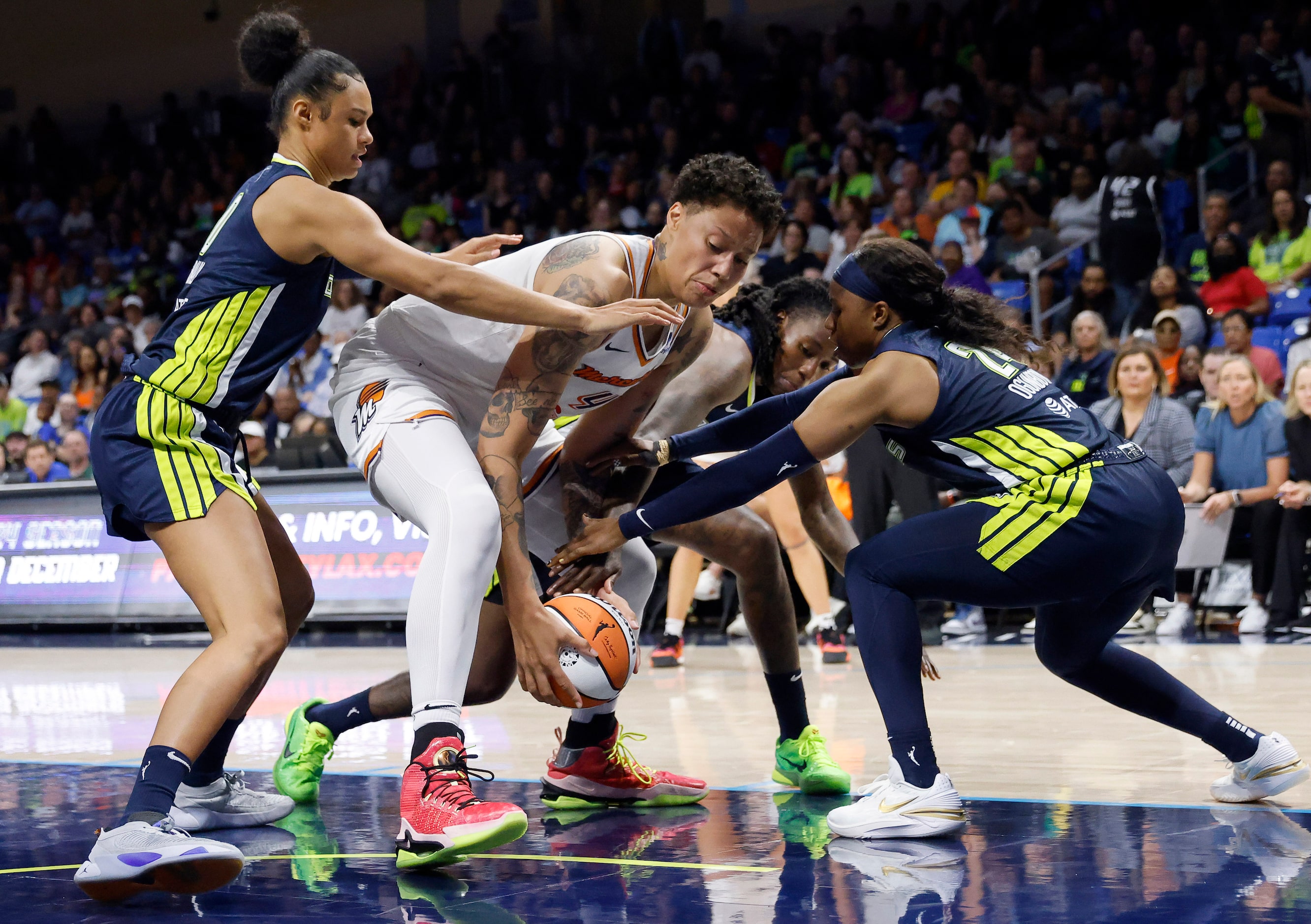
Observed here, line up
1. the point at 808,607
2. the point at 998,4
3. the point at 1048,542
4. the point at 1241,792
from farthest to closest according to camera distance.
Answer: the point at 998,4 < the point at 808,607 < the point at 1241,792 < the point at 1048,542

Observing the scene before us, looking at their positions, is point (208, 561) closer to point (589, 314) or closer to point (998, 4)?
point (589, 314)

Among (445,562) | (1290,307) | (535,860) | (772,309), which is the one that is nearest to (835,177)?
(1290,307)

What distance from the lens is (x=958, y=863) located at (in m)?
3.22

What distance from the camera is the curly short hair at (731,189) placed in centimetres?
374

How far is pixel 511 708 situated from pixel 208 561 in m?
3.15

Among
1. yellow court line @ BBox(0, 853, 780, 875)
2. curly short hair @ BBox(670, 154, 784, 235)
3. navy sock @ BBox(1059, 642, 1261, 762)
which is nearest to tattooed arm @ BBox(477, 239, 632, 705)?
curly short hair @ BBox(670, 154, 784, 235)

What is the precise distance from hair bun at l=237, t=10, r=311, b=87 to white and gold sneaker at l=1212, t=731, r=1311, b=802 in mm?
3041

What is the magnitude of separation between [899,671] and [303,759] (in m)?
1.82

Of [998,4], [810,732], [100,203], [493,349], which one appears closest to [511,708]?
[810,732]

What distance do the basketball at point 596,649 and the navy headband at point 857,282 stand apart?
107cm

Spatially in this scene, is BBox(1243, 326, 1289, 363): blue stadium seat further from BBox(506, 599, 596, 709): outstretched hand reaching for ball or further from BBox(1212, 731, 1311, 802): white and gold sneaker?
BBox(506, 599, 596, 709): outstretched hand reaching for ball

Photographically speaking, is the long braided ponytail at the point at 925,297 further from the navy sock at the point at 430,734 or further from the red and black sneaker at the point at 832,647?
the red and black sneaker at the point at 832,647

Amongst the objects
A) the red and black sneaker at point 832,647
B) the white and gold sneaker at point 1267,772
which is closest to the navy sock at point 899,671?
the white and gold sneaker at point 1267,772

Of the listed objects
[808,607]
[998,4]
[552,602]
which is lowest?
[808,607]
